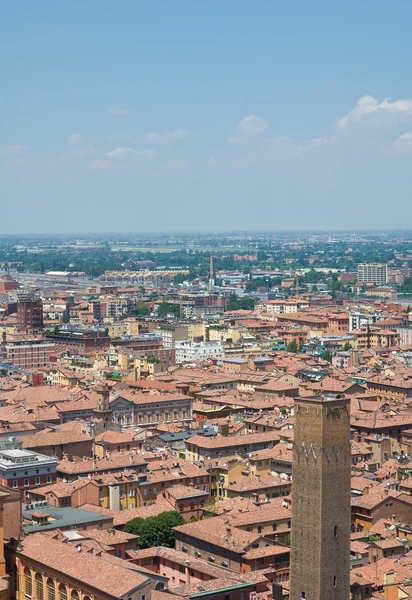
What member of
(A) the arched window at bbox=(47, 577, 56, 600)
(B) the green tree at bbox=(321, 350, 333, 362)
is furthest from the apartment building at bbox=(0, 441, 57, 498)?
(B) the green tree at bbox=(321, 350, 333, 362)

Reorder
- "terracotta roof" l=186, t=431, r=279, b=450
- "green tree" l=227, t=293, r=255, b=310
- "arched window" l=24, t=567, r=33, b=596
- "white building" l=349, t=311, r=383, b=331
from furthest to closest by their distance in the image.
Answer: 1. "green tree" l=227, t=293, r=255, b=310
2. "white building" l=349, t=311, r=383, b=331
3. "terracotta roof" l=186, t=431, r=279, b=450
4. "arched window" l=24, t=567, r=33, b=596

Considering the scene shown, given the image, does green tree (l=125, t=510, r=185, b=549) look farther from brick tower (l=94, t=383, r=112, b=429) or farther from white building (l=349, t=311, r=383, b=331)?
white building (l=349, t=311, r=383, b=331)

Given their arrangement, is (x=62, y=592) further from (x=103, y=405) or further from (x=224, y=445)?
(x=103, y=405)

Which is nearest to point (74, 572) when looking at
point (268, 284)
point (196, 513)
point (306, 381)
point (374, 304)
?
point (196, 513)

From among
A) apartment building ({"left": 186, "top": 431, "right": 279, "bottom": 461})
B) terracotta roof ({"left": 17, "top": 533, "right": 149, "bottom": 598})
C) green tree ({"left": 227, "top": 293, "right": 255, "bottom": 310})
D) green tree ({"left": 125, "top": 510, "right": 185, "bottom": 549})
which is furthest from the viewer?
green tree ({"left": 227, "top": 293, "right": 255, "bottom": 310})

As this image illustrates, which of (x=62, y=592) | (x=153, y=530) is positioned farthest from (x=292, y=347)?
(x=62, y=592)

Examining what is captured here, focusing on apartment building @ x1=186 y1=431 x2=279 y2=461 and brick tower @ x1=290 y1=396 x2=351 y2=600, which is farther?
apartment building @ x1=186 y1=431 x2=279 y2=461

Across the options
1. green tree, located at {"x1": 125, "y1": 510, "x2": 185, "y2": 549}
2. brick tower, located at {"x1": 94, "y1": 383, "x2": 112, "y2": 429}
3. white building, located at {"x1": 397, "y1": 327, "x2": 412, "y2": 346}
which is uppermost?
brick tower, located at {"x1": 94, "y1": 383, "x2": 112, "y2": 429}
